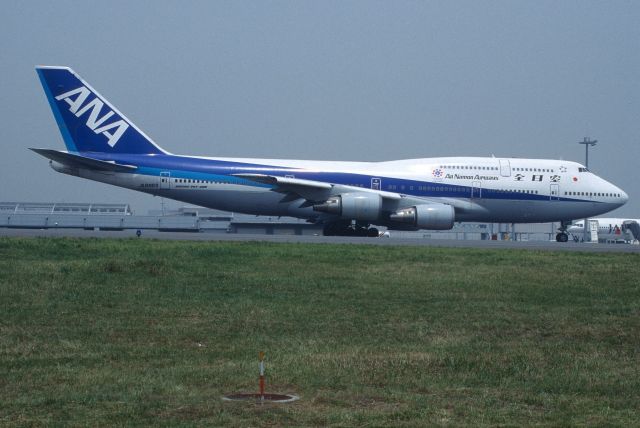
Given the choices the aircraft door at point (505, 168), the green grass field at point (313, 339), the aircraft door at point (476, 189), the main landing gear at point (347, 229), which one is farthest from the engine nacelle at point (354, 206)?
the green grass field at point (313, 339)

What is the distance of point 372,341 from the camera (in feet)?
45.7

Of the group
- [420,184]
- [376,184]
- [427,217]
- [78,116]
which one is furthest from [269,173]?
[78,116]

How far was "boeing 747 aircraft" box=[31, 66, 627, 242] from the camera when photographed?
39125 millimetres

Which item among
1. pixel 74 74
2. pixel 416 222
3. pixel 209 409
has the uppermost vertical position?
pixel 74 74

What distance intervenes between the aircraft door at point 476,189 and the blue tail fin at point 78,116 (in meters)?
15.5

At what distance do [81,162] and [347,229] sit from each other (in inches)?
464

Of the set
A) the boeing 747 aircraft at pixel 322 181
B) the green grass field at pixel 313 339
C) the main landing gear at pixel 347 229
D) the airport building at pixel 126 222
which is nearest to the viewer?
the green grass field at pixel 313 339

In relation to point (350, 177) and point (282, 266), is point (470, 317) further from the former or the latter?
point (350, 177)

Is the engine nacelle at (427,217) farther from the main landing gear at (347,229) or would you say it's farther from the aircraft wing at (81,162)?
the aircraft wing at (81,162)

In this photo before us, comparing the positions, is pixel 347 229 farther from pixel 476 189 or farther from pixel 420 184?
pixel 476 189

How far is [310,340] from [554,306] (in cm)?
611

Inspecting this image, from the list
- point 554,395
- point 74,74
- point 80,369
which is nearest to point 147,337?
point 80,369

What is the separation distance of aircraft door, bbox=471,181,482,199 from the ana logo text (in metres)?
15.5

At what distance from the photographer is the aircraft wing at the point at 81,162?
121 ft
